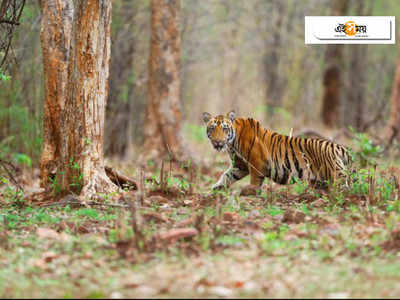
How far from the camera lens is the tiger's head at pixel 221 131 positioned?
26.8 feet

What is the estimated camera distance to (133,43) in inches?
559

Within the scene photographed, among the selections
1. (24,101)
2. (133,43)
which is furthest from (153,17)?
(24,101)

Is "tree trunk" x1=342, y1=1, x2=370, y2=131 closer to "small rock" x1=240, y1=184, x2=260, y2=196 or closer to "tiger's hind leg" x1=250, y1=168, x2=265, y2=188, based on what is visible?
"tiger's hind leg" x1=250, y1=168, x2=265, y2=188

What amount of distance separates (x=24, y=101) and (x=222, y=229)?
6.93 meters

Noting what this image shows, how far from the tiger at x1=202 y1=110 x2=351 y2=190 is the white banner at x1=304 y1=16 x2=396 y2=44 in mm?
2864

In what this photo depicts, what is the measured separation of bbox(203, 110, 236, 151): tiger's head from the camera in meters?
8.18

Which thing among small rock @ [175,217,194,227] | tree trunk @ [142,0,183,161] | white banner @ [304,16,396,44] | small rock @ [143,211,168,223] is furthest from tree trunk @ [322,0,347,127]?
small rock @ [175,217,194,227]

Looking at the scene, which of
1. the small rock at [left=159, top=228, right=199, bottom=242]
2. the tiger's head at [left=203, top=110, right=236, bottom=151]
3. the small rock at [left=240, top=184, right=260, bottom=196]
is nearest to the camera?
the small rock at [left=159, top=228, right=199, bottom=242]

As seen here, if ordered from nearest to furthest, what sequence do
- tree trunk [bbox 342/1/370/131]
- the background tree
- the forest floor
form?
the forest floor < the background tree < tree trunk [bbox 342/1/370/131]

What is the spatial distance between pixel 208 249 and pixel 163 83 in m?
8.27

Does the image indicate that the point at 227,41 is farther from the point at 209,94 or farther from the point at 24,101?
the point at 24,101

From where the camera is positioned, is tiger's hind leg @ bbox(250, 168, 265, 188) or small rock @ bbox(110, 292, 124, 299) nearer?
small rock @ bbox(110, 292, 124, 299)

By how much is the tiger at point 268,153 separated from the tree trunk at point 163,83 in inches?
167

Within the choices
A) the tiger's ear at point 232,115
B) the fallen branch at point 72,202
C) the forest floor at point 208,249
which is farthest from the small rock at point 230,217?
the tiger's ear at point 232,115
